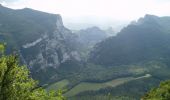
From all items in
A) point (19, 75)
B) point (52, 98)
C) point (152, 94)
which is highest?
point (19, 75)

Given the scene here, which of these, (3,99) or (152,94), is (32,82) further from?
(152,94)

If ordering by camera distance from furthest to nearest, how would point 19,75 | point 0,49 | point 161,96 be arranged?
point 161,96 → point 0,49 → point 19,75

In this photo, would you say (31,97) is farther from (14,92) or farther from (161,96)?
(161,96)

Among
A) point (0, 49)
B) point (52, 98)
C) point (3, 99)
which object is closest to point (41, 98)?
point (52, 98)

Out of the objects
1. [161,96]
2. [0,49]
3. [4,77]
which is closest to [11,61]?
[4,77]

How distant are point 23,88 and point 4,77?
8.90 feet

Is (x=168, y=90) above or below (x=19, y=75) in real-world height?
below

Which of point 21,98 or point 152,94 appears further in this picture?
point 152,94

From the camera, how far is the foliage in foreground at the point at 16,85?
3988cm

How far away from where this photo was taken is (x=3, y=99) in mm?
39406

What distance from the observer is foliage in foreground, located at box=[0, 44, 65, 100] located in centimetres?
3988

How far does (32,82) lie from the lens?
4434 cm

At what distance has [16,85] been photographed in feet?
135

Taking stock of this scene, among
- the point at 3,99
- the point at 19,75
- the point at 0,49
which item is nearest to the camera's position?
the point at 3,99
